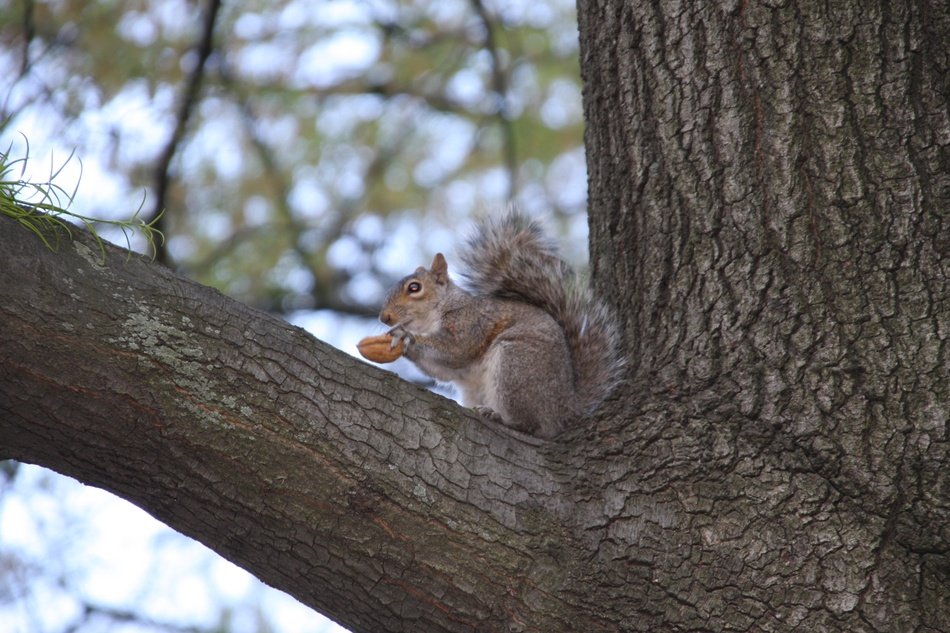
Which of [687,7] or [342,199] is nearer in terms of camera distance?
[687,7]

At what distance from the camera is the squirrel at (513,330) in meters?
2.85

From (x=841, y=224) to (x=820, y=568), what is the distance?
0.75 metres

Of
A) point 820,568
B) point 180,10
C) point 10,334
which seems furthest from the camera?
point 180,10

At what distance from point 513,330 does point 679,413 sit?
3.11 ft

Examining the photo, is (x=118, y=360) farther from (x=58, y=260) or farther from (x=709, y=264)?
(x=709, y=264)

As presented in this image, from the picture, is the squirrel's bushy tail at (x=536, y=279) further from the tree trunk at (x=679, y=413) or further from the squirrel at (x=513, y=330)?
the tree trunk at (x=679, y=413)

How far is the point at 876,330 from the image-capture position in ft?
6.88

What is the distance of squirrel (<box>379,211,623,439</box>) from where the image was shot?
112 inches

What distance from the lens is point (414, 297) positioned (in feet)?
11.8

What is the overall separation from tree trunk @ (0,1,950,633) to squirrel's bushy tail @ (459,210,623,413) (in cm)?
50

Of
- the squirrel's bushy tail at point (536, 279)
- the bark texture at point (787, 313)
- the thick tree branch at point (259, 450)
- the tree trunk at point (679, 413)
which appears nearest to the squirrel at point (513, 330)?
the squirrel's bushy tail at point (536, 279)

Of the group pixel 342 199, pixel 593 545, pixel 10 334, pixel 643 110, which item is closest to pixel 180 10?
pixel 342 199

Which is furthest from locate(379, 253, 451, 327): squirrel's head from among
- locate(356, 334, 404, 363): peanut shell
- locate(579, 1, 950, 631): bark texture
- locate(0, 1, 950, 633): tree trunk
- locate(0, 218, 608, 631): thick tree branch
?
locate(0, 218, 608, 631): thick tree branch

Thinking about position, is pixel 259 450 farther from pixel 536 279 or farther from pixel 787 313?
pixel 536 279
